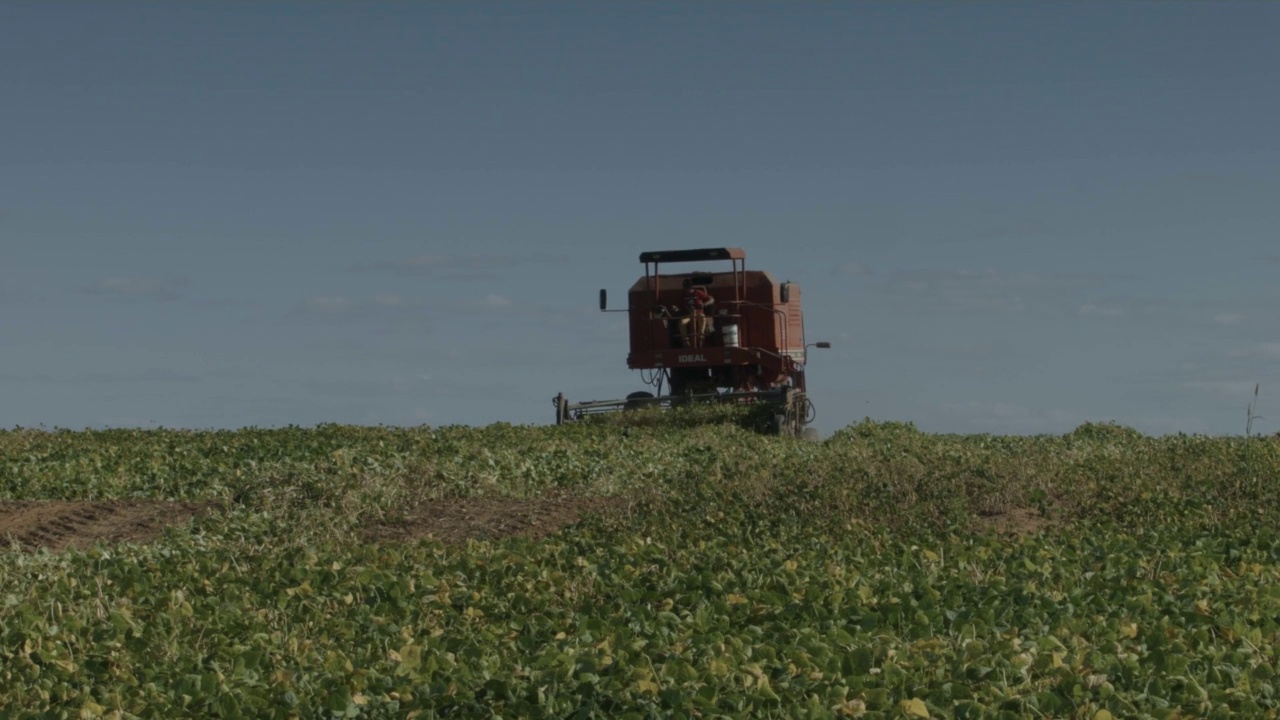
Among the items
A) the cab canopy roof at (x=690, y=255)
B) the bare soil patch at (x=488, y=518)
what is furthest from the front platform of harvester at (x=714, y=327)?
the bare soil patch at (x=488, y=518)

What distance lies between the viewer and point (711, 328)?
103 feet

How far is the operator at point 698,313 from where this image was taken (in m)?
31.1

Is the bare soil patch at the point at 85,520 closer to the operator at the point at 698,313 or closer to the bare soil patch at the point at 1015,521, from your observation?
the bare soil patch at the point at 1015,521

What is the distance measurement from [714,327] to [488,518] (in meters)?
17.3

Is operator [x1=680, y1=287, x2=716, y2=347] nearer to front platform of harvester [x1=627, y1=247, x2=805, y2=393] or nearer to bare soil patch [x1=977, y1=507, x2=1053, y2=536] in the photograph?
front platform of harvester [x1=627, y1=247, x2=805, y2=393]

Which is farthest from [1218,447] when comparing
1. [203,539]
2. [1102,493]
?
[203,539]

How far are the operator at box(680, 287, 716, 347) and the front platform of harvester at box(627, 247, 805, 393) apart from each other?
22 mm

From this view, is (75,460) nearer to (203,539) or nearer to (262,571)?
(203,539)

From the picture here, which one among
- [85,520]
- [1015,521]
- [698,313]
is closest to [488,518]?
[85,520]

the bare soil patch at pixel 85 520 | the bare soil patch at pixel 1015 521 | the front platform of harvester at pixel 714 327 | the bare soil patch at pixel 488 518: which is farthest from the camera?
the front platform of harvester at pixel 714 327

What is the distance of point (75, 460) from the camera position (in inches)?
782

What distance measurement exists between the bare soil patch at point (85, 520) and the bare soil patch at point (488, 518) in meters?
2.22

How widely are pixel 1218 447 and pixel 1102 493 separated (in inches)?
262

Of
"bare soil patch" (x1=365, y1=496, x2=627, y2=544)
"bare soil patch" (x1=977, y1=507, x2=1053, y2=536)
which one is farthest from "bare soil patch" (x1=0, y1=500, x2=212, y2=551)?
"bare soil patch" (x1=977, y1=507, x2=1053, y2=536)
